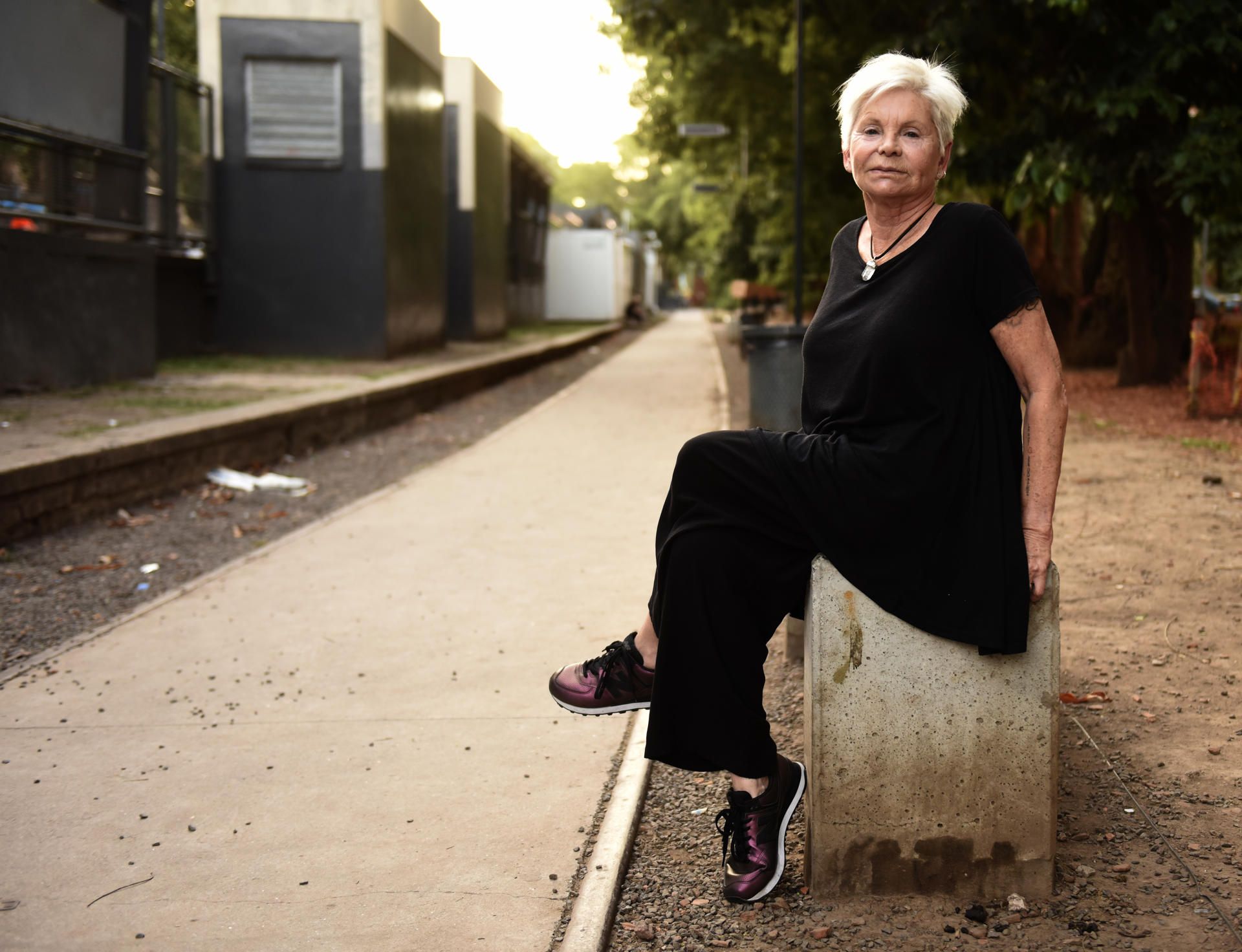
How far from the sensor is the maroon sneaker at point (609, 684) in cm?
328

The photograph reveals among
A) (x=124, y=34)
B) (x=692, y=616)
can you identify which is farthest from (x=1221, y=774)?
(x=124, y=34)

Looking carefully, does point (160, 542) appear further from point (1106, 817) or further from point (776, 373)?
point (1106, 817)

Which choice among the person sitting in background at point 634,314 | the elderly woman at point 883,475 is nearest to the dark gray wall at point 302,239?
the elderly woman at point 883,475

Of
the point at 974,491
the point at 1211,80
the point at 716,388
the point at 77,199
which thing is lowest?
the point at 716,388

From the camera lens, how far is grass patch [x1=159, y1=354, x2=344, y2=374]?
50.9 ft

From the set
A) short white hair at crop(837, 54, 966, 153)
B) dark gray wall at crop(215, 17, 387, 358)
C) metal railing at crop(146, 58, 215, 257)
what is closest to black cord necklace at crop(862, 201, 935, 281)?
short white hair at crop(837, 54, 966, 153)

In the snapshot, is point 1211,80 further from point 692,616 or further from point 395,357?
point 395,357

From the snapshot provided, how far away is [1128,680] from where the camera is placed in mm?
4453

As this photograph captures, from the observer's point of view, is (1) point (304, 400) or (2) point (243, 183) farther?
(2) point (243, 183)

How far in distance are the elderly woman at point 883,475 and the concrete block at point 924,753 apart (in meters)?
0.08

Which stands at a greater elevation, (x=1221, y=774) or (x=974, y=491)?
Result: (x=974, y=491)

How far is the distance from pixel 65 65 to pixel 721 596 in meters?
11.3

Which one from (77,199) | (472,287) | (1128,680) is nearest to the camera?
(1128,680)

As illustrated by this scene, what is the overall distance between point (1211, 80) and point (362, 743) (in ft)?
33.2
